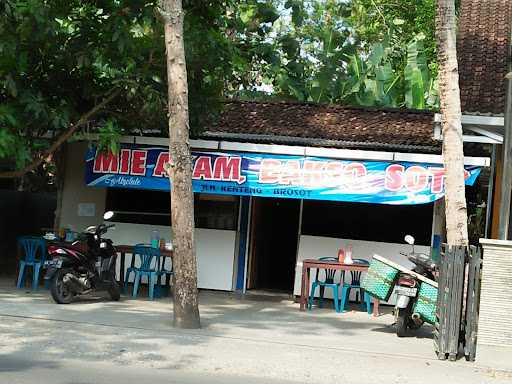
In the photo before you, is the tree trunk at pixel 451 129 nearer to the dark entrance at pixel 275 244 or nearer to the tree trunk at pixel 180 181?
the tree trunk at pixel 180 181

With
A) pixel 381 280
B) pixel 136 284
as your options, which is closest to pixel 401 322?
pixel 381 280

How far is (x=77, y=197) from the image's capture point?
1484cm

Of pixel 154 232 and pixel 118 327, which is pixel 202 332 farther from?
pixel 154 232

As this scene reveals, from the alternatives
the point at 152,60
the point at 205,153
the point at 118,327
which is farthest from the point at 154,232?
the point at 118,327

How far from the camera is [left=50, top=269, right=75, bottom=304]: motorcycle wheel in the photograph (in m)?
11.5

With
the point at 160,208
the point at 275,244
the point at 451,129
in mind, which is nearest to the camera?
the point at 451,129

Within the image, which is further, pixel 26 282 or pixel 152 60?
pixel 26 282

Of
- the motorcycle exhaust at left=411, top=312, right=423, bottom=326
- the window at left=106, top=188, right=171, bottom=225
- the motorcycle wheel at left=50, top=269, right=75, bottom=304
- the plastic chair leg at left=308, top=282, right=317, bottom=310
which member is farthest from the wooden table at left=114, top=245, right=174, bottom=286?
the motorcycle exhaust at left=411, top=312, right=423, bottom=326

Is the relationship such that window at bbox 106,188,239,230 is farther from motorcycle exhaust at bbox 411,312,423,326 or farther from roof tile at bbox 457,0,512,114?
roof tile at bbox 457,0,512,114

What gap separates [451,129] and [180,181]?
11.8ft

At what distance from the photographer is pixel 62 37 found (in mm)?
11945

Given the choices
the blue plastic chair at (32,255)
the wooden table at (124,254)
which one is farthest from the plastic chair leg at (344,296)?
the blue plastic chair at (32,255)

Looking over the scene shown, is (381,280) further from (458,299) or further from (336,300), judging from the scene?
(336,300)

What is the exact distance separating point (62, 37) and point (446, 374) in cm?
777
